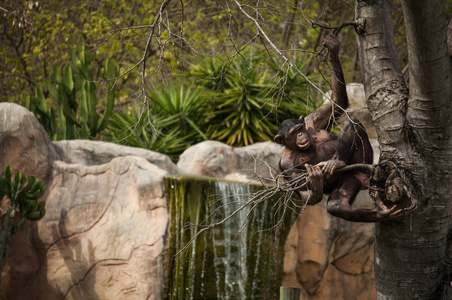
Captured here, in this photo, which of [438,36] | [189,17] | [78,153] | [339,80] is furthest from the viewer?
[189,17]

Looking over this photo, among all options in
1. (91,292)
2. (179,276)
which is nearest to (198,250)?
(179,276)

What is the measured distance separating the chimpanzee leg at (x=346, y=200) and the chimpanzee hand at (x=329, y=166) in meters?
0.14

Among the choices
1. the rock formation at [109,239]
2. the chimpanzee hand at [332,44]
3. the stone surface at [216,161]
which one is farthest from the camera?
the stone surface at [216,161]

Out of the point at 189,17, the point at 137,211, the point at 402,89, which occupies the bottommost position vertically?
the point at 137,211

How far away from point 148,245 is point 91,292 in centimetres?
97

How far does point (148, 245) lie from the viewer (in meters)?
6.21

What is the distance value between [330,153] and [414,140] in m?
0.56

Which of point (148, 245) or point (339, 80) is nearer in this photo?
point (339, 80)

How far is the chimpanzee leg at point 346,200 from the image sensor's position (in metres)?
3.29

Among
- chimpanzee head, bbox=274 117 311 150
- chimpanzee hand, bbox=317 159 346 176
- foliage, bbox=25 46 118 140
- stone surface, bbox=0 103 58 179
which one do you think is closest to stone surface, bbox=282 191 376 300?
chimpanzee head, bbox=274 117 311 150

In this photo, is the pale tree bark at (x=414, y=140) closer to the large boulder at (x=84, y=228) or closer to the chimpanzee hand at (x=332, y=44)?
the chimpanzee hand at (x=332, y=44)

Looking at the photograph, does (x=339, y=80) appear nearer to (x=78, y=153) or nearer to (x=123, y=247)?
(x=123, y=247)

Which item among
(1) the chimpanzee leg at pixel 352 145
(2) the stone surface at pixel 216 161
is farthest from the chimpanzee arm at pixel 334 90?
(2) the stone surface at pixel 216 161

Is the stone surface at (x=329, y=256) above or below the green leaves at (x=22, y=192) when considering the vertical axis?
below
